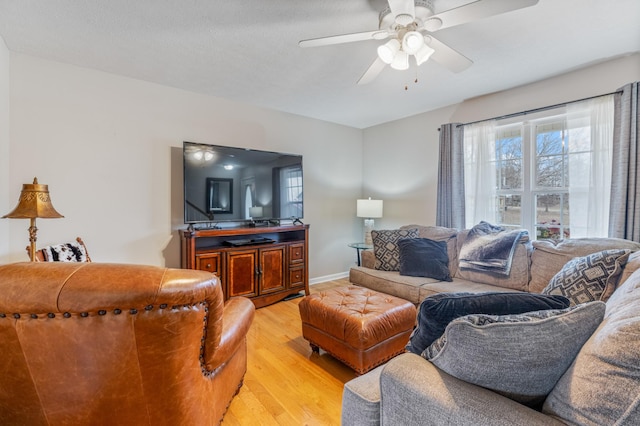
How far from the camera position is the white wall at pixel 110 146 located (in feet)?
8.16

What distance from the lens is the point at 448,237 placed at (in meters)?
3.15

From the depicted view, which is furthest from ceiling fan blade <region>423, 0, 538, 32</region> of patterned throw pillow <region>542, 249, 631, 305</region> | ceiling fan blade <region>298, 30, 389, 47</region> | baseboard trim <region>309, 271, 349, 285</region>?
baseboard trim <region>309, 271, 349, 285</region>

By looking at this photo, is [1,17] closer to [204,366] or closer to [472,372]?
[204,366]

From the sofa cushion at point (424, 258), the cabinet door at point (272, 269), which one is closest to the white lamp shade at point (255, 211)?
the cabinet door at point (272, 269)

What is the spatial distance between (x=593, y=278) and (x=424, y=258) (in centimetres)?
130

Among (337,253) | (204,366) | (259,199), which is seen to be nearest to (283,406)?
(204,366)

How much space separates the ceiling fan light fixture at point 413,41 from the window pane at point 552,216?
236 centimetres

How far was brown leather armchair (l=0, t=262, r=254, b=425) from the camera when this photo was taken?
86 centimetres

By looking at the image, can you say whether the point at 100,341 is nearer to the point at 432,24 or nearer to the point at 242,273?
the point at 432,24

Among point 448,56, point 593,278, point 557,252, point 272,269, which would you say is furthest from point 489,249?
point 272,269

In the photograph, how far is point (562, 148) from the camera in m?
2.90

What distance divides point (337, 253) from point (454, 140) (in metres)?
2.33

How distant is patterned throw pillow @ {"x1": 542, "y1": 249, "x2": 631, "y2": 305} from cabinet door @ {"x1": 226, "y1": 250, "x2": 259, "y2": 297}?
2.69 metres

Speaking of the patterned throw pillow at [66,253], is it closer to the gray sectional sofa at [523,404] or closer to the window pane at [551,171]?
the gray sectional sofa at [523,404]
